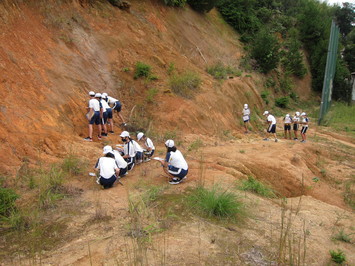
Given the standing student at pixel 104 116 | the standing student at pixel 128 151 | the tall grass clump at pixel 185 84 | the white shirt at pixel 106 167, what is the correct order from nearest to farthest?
the white shirt at pixel 106 167 → the standing student at pixel 128 151 → the standing student at pixel 104 116 → the tall grass clump at pixel 185 84

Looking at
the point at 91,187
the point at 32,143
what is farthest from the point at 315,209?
the point at 32,143

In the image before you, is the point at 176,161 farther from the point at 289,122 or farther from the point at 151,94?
the point at 289,122

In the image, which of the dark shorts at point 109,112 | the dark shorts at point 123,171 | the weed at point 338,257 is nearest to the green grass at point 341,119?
the dark shorts at point 109,112

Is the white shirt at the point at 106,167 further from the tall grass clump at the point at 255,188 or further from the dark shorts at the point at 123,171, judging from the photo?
the tall grass clump at the point at 255,188

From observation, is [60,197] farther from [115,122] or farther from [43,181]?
[115,122]

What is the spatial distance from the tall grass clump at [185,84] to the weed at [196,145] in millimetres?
2868

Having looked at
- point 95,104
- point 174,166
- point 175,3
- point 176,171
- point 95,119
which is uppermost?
point 175,3

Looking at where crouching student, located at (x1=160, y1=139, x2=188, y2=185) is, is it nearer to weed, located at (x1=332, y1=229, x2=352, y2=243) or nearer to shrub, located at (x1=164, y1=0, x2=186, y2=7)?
weed, located at (x1=332, y1=229, x2=352, y2=243)

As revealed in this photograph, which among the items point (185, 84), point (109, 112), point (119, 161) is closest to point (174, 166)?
point (119, 161)

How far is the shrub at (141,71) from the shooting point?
14211mm

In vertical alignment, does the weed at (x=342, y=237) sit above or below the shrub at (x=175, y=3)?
below

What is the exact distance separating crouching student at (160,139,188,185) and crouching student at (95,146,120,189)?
1200 mm

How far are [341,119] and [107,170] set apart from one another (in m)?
20.3

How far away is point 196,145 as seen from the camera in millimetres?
12031
